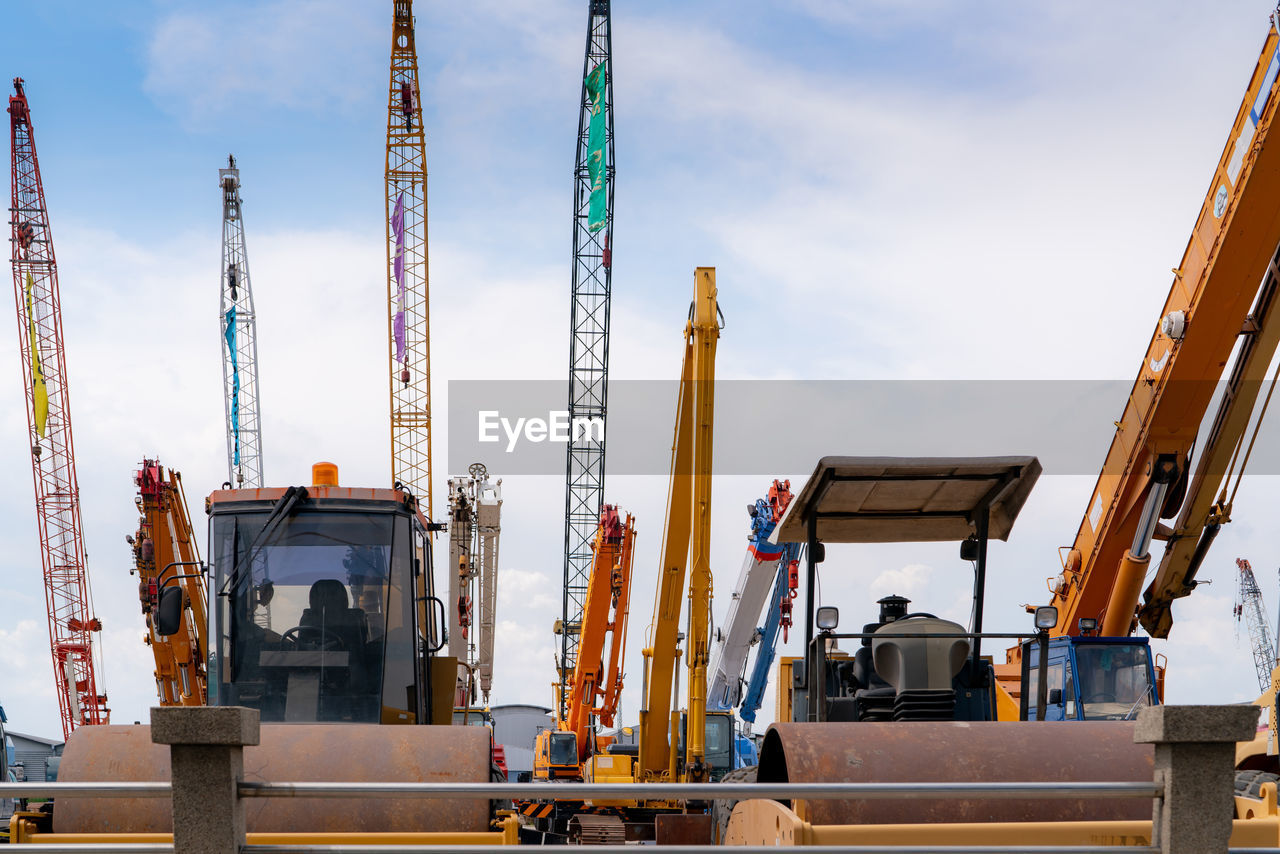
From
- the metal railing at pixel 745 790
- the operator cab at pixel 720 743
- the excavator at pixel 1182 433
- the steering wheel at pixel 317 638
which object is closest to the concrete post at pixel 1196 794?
the metal railing at pixel 745 790

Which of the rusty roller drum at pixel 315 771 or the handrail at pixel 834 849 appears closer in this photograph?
the handrail at pixel 834 849

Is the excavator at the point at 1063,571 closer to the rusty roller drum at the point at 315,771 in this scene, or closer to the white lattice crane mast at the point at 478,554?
the rusty roller drum at the point at 315,771

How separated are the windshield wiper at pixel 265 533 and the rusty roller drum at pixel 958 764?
448cm

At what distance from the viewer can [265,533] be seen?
31.2 feet

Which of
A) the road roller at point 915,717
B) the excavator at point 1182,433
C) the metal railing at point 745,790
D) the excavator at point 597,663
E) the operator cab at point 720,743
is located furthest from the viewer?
the excavator at point 597,663

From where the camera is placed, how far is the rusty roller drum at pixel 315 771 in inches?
266

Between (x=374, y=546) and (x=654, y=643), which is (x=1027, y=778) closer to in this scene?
(x=374, y=546)

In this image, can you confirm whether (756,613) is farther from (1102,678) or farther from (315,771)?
(315,771)

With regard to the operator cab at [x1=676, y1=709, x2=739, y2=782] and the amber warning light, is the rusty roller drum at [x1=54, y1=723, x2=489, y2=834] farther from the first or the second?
the operator cab at [x1=676, y1=709, x2=739, y2=782]

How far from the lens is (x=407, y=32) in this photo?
158 ft

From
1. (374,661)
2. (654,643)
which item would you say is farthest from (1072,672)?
(374,661)

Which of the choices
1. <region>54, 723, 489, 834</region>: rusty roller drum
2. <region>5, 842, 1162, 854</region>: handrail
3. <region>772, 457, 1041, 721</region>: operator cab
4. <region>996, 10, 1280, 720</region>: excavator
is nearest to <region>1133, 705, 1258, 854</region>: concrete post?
<region>5, 842, 1162, 854</region>: handrail

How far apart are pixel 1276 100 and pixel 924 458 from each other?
28.2ft

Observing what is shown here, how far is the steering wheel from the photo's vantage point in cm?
946
